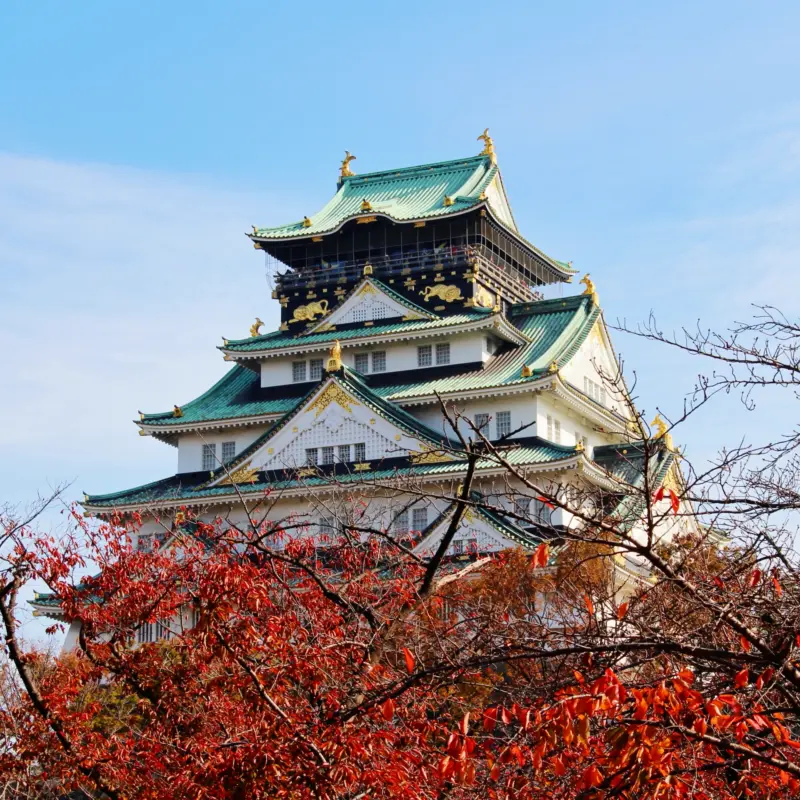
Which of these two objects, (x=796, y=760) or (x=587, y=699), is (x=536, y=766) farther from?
(x=796, y=760)

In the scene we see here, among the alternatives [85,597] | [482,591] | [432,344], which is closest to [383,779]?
[85,597]

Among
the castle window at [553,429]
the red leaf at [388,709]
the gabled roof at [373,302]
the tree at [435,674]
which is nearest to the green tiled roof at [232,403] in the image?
the gabled roof at [373,302]

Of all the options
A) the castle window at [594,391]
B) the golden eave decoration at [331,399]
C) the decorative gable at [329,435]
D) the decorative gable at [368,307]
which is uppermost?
the decorative gable at [368,307]

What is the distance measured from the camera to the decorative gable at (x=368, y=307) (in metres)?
49.8

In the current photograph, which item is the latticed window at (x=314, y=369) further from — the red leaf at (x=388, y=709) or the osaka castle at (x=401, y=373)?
the red leaf at (x=388, y=709)

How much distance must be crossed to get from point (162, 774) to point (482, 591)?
14.8 meters

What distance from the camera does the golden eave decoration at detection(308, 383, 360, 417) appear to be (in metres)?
46.1

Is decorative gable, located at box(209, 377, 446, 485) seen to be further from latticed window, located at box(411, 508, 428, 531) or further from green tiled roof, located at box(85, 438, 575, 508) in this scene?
latticed window, located at box(411, 508, 428, 531)

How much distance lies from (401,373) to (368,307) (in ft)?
9.49

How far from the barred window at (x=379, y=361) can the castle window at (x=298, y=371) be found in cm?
275

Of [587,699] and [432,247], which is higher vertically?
[432,247]

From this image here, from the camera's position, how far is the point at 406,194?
182ft

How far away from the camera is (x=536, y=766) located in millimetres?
8930

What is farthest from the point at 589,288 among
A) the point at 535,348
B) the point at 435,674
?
the point at 435,674
